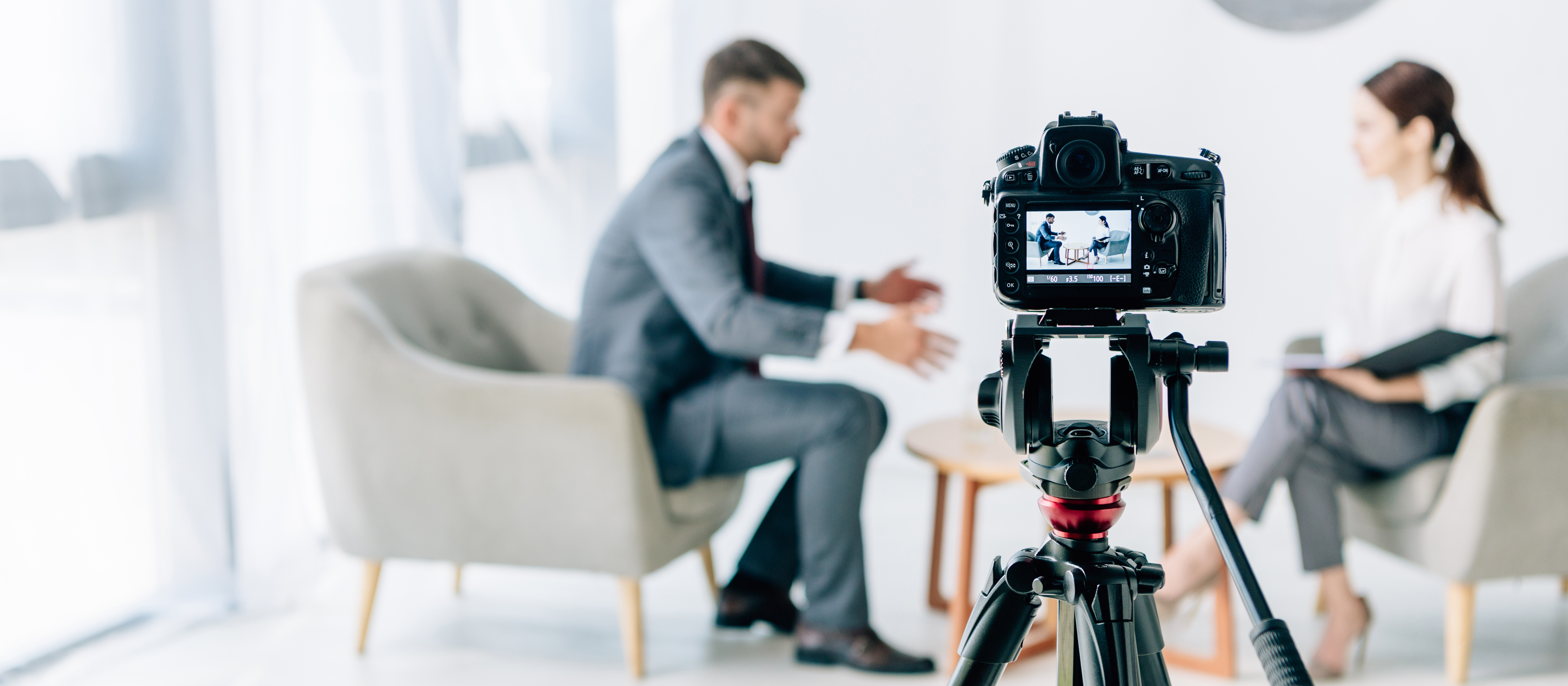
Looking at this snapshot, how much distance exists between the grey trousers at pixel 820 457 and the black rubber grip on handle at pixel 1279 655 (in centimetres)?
148

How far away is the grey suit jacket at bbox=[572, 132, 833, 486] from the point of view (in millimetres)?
2117

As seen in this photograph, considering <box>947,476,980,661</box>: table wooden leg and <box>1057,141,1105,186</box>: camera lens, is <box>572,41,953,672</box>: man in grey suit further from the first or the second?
<box>1057,141,1105,186</box>: camera lens

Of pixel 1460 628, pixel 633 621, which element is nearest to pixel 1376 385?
pixel 1460 628

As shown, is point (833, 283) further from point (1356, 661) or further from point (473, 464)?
point (1356, 661)

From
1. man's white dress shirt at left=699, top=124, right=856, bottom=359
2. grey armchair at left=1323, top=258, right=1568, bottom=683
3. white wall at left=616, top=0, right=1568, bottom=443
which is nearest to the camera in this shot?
grey armchair at left=1323, top=258, right=1568, bottom=683

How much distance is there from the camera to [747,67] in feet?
7.63

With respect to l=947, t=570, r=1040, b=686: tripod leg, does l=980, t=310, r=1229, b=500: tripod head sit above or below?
above

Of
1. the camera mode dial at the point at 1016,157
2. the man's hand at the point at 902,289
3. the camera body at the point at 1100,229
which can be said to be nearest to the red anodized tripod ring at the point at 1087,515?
the camera body at the point at 1100,229

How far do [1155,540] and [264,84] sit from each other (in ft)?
7.34

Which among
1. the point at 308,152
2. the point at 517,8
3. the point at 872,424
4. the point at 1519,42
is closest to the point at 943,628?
the point at 872,424

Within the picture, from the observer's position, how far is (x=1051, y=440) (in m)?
0.94

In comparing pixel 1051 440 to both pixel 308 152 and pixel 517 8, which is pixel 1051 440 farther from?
pixel 517 8

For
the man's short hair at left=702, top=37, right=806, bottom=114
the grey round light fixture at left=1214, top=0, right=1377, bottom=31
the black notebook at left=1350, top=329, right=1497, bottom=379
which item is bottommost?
the black notebook at left=1350, top=329, right=1497, bottom=379

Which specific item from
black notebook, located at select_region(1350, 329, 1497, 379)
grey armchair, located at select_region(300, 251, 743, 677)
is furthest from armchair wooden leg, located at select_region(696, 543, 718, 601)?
black notebook, located at select_region(1350, 329, 1497, 379)
